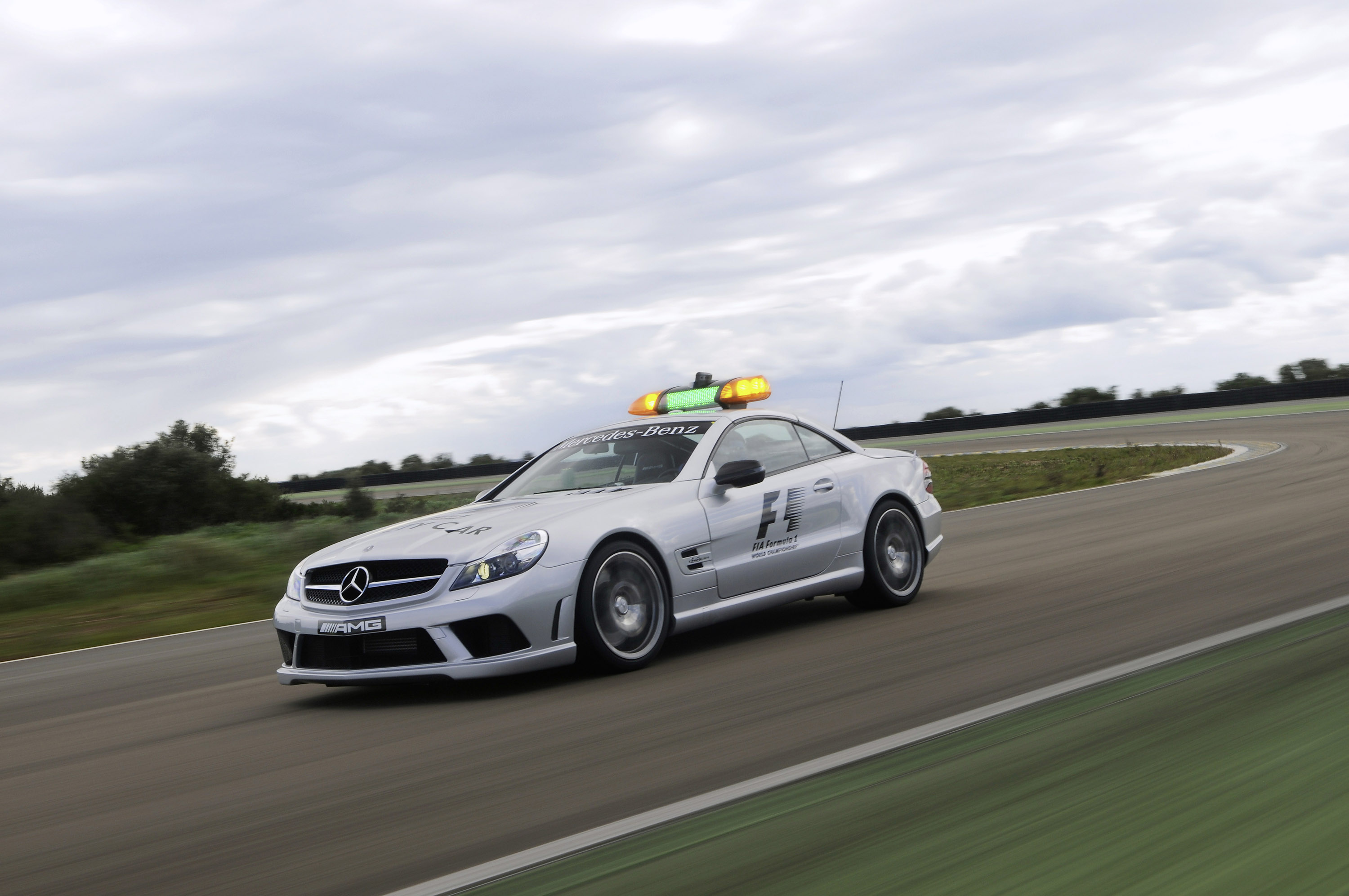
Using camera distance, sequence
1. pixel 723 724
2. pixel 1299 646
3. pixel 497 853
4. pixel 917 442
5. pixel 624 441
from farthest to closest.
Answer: pixel 917 442, pixel 624 441, pixel 1299 646, pixel 723 724, pixel 497 853

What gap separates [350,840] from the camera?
13.9 feet

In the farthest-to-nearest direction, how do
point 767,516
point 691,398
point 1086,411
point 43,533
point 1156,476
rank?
point 1086,411, point 1156,476, point 43,533, point 691,398, point 767,516

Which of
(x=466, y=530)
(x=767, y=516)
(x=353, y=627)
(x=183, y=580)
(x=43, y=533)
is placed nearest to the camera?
(x=353, y=627)

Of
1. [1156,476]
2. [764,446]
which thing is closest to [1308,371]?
[1156,476]

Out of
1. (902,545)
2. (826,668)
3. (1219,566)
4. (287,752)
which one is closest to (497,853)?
(287,752)

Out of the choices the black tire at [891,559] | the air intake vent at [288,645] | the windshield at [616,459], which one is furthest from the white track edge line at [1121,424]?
the air intake vent at [288,645]

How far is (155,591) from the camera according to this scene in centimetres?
1543

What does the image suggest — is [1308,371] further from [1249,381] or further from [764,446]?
[764,446]

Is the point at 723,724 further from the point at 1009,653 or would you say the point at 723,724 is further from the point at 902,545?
the point at 902,545

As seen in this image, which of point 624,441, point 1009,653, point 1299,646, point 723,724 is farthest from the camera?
point 624,441

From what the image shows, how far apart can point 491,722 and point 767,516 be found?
2.56 meters

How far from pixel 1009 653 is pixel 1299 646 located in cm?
135

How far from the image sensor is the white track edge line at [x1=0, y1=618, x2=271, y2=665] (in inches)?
416

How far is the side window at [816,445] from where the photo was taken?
8.74 m
